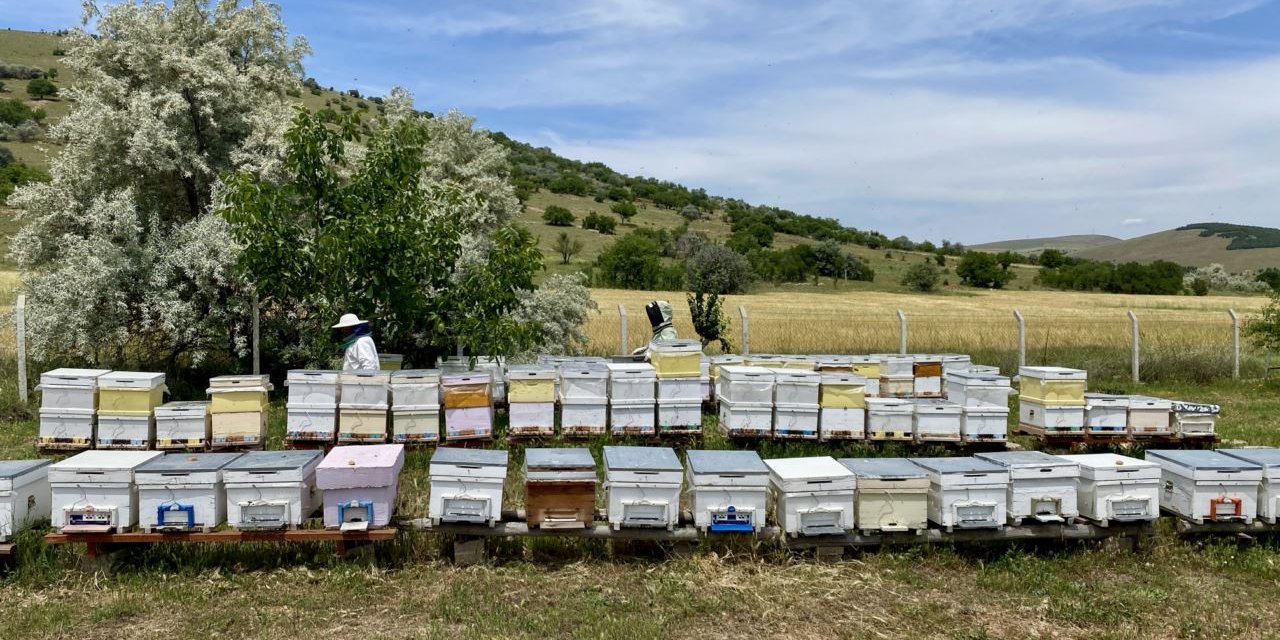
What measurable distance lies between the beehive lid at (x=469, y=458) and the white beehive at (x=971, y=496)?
364 centimetres

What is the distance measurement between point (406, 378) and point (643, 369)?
9.30 ft

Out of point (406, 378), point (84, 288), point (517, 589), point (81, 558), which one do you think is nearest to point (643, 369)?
point (406, 378)

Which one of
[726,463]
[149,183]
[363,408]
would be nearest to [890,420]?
[726,463]

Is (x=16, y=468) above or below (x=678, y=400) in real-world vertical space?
below

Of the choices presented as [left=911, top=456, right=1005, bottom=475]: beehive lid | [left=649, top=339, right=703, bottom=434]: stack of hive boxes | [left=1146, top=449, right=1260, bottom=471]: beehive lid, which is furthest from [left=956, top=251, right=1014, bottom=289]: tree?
[left=911, top=456, right=1005, bottom=475]: beehive lid

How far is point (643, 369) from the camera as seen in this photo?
972 centimetres

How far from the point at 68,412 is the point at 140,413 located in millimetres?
891

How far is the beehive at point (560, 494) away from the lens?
6.31 metres

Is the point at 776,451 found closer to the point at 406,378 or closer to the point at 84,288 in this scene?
the point at 406,378

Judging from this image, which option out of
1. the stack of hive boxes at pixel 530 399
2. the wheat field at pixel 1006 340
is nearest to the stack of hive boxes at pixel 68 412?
the stack of hive boxes at pixel 530 399

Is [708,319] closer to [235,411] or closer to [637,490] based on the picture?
[235,411]

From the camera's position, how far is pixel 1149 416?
396 inches

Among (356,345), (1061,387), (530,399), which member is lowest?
(530,399)

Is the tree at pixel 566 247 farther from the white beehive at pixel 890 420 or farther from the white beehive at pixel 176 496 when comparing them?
the white beehive at pixel 176 496
